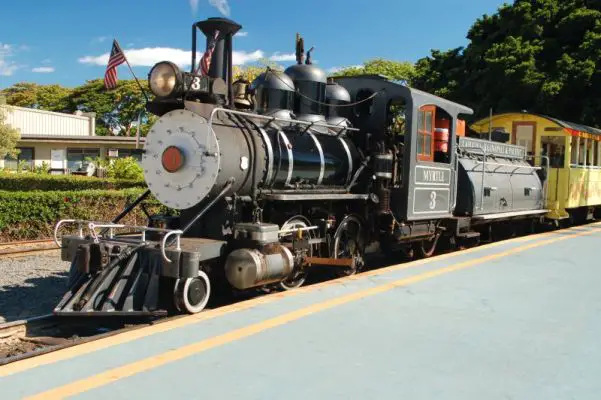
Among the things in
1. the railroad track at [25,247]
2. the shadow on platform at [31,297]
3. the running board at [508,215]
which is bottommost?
the shadow on platform at [31,297]

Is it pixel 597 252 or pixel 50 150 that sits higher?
pixel 50 150

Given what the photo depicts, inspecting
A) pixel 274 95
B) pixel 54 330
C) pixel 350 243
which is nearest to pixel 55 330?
pixel 54 330

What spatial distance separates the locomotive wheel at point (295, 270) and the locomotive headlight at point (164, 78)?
7.03 feet

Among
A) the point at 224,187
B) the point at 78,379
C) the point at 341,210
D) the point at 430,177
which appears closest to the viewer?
the point at 78,379

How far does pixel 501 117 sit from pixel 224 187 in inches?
460

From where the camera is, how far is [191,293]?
5855 mm

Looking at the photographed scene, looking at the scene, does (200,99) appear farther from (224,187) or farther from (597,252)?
(597,252)

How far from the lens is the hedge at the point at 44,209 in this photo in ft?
39.0

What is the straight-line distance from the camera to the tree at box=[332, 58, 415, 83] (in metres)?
49.4

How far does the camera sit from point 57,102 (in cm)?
6544

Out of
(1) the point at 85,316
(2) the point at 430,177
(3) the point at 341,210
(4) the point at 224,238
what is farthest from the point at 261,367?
(2) the point at 430,177

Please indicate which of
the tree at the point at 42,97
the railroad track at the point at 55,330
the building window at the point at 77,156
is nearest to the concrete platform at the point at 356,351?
the railroad track at the point at 55,330

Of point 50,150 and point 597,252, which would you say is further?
point 50,150

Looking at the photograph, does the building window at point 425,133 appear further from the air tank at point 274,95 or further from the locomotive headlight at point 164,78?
the locomotive headlight at point 164,78
